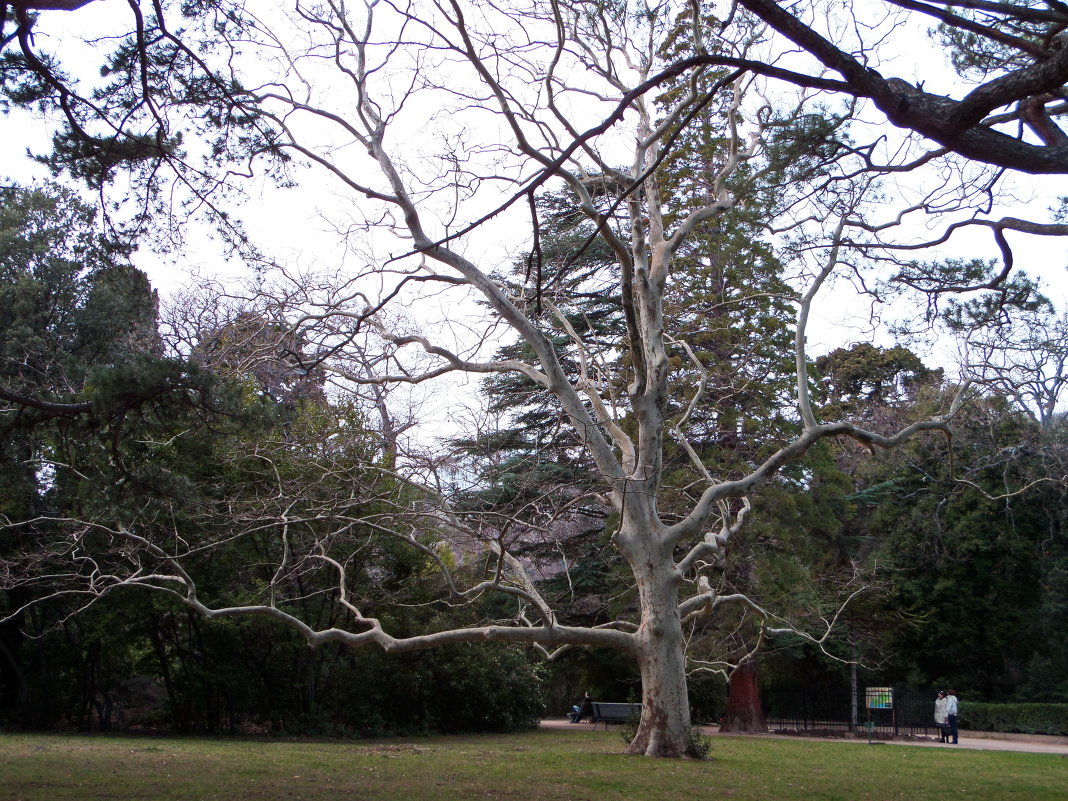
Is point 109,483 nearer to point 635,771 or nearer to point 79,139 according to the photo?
point 79,139

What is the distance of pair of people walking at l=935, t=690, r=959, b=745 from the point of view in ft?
69.4

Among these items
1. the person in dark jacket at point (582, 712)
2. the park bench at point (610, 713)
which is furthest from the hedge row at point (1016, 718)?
the person in dark jacket at point (582, 712)

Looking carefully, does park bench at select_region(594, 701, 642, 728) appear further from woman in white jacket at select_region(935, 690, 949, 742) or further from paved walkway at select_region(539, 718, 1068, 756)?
woman in white jacket at select_region(935, 690, 949, 742)

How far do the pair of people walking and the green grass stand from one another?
397 centimetres

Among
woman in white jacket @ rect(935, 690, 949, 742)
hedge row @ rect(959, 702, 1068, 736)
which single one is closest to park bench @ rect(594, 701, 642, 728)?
woman in white jacket @ rect(935, 690, 949, 742)

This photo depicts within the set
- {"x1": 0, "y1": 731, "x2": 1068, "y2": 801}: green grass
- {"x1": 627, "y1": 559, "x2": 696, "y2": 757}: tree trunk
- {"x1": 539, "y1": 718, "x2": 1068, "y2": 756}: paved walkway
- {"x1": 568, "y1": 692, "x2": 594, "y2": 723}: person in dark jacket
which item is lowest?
{"x1": 568, "y1": 692, "x2": 594, "y2": 723}: person in dark jacket

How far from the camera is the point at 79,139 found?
8164 mm

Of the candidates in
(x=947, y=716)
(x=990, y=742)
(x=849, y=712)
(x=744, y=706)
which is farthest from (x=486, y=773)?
(x=849, y=712)

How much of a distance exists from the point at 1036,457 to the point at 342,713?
17.8 meters

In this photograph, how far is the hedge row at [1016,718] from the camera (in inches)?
936

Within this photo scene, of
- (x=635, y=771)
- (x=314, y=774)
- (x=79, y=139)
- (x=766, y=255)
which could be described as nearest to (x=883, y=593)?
(x=766, y=255)

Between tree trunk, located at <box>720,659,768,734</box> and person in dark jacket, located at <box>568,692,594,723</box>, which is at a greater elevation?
tree trunk, located at <box>720,659,768,734</box>

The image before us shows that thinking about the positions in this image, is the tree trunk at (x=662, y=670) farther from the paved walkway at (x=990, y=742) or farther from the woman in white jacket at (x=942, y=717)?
the woman in white jacket at (x=942, y=717)

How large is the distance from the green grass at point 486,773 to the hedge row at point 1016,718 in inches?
327
